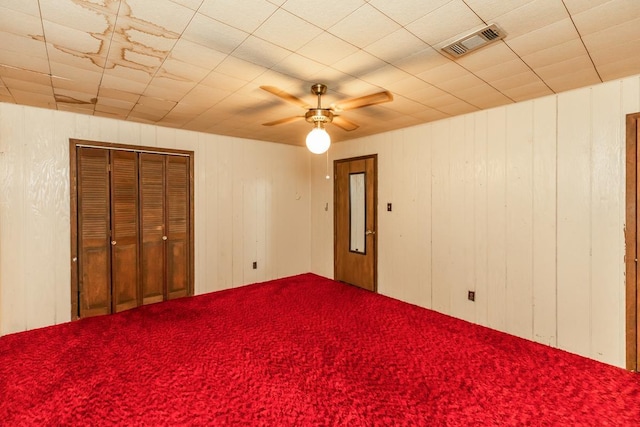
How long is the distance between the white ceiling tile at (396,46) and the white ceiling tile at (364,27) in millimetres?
52

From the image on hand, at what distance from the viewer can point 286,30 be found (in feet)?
6.27

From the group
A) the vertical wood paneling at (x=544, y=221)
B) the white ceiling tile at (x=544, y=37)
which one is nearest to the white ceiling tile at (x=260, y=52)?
the white ceiling tile at (x=544, y=37)

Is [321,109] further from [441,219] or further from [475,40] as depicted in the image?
[441,219]

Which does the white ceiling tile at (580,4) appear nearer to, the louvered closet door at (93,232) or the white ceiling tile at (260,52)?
the white ceiling tile at (260,52)

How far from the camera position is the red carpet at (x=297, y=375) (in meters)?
2.09

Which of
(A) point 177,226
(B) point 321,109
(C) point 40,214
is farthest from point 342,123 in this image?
(C) point 40,214

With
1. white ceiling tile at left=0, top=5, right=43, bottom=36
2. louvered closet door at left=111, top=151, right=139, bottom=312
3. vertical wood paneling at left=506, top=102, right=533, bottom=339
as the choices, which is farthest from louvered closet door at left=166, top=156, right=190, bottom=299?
vertical wood paneling at left=506, top=102, right=533, bottom=339

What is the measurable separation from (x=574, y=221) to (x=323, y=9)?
2.90m

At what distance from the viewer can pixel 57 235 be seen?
141 inches

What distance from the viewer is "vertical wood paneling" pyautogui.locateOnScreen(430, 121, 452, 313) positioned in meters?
3.92

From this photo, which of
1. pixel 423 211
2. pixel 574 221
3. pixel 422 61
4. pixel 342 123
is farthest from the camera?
pixel 423 211

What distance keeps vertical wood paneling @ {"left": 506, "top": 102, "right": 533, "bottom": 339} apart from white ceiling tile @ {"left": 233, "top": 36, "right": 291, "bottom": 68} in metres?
2.53

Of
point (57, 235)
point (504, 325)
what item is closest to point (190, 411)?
point (57, 235)

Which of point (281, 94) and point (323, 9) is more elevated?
point (323, 9)
